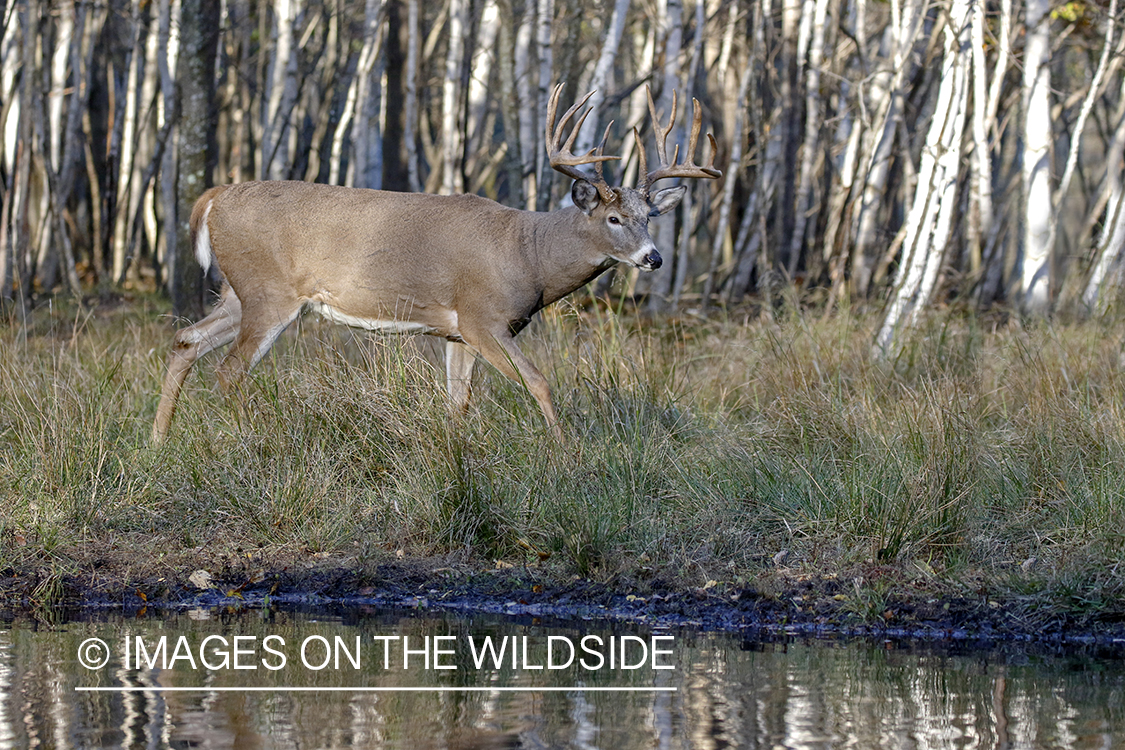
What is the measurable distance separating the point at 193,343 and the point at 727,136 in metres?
9.51

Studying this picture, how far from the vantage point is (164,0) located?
14242 mm

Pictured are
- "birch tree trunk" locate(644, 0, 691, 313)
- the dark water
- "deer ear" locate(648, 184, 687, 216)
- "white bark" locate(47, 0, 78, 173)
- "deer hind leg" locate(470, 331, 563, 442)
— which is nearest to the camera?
the dark water

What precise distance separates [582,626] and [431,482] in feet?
4.23

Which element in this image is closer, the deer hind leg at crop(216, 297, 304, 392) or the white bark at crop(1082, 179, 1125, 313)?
the deer hind leg at crop(216, 297, 304, 392)

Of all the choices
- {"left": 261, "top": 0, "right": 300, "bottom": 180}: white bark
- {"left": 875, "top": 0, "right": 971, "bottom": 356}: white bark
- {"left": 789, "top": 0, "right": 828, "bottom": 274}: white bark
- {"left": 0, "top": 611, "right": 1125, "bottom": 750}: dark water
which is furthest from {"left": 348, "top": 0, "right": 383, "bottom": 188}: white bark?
{"left": 0, "top": 611, "right": 1125, "bottom": 750}: dark water

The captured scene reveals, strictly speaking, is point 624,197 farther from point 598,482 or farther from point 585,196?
point 598,482

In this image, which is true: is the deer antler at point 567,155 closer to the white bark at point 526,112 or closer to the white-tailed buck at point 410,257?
the white-tailed buck at point 410,257

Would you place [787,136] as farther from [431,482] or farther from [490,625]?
[490,625]

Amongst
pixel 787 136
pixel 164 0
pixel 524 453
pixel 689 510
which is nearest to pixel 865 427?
pixel 689 510

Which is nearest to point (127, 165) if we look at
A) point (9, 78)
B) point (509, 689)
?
point (9, 78)

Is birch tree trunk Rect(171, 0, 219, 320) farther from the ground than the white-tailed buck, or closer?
farther from the ground

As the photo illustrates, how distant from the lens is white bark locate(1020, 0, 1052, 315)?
1195 centimetres

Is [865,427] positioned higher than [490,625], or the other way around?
[865,427]

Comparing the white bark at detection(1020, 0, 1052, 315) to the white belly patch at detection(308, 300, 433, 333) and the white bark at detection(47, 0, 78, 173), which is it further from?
the white bark at detection(47, 0, 78, 173)
